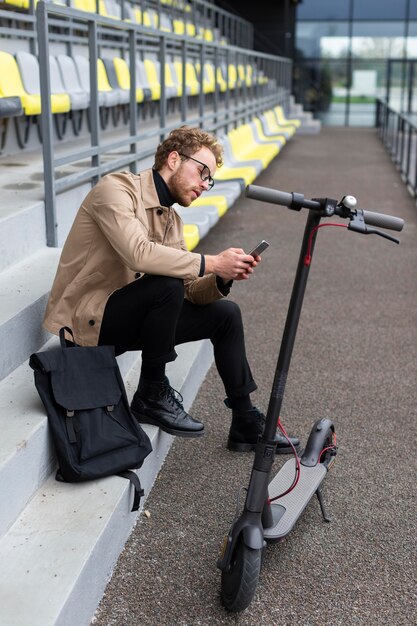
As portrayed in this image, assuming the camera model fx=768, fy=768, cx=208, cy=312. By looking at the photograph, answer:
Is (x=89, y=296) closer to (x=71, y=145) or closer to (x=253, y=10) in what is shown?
(x=71, y=145)

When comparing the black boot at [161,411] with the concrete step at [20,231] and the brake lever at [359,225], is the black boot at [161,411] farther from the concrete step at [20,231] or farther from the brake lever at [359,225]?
the brake lever at [359,225]

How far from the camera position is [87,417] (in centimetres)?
210

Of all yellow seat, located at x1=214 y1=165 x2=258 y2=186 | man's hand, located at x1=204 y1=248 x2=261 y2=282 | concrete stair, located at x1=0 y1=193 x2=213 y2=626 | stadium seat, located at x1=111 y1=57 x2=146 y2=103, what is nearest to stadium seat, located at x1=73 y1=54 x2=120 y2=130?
stadium seat, located at x1=111 y1=57 x2=146 y2=103

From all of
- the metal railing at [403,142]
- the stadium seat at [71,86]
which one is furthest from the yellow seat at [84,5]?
the metal railing at [403,142]

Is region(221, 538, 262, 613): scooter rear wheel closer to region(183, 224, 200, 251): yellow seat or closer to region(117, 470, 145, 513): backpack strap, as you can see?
region(117, 470, 145, 513): backpack strap

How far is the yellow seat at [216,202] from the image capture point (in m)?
5.40

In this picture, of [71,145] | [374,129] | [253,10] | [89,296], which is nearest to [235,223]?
[71,145]

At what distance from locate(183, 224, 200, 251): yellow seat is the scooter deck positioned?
196 cm

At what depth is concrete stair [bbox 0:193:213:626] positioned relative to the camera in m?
1.67

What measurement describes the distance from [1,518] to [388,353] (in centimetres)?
232

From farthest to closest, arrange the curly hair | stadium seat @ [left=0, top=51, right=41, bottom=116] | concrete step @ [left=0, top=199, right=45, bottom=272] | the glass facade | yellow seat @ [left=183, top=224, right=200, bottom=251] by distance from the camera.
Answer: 1. the glass facade
2. stadium seat @ [left=0, top=51, right=41, bottom=116]
3. yellow seat @ [left=183, top=224, right=200, bottom=251]
4. concrete step @ [left=0, top=199, right=45, bottom=272]
5. the curly hair

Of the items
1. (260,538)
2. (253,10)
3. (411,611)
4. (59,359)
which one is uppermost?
(253,10)

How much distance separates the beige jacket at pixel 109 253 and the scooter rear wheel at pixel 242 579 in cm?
81

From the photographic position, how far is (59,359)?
210cm
